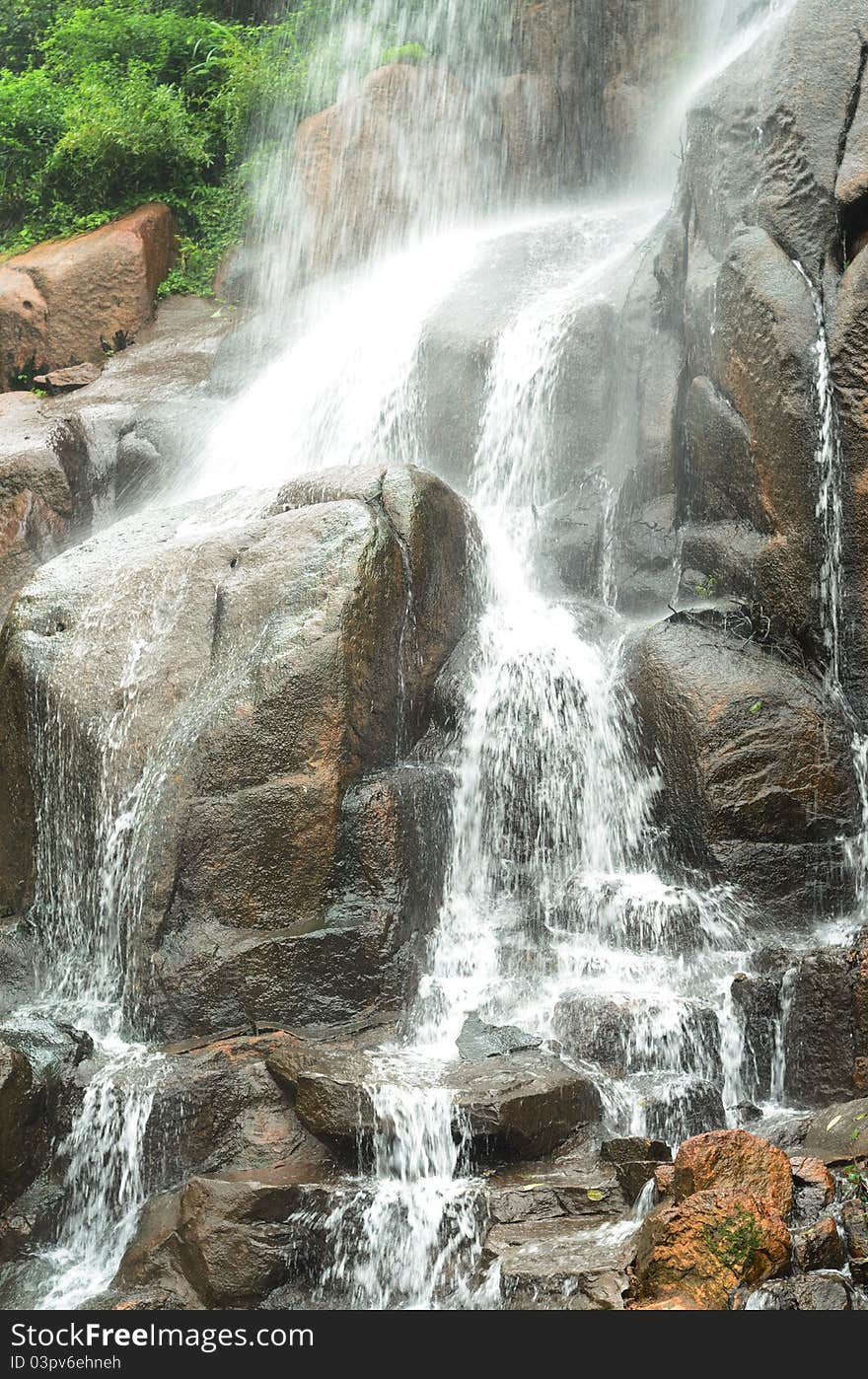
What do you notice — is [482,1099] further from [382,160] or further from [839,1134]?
[382,160]

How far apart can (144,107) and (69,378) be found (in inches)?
189

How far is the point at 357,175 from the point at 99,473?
6.07m

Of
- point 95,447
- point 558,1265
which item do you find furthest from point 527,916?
point 95,447

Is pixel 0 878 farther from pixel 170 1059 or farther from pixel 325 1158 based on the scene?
pixel 325 1158

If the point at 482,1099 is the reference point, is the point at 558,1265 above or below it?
below

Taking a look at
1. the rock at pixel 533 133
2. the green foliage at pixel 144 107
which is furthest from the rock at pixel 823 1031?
the rock at pixel 533 133

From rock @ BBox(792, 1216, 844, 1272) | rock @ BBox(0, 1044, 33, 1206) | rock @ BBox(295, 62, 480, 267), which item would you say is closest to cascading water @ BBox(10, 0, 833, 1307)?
rock @ BBox(0, 1044, 33, 1206)

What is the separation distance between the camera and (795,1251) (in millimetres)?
5098

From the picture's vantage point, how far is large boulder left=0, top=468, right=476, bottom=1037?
25.3 feet

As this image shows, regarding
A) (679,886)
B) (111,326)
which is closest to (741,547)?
(679,886)

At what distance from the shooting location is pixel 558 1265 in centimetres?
559

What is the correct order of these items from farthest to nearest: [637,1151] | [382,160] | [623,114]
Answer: [623,114], [382,160], [637,1151]

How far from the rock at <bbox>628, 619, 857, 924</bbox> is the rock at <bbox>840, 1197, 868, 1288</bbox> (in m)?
2.87

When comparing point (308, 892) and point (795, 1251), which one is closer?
point (795, 1251)
